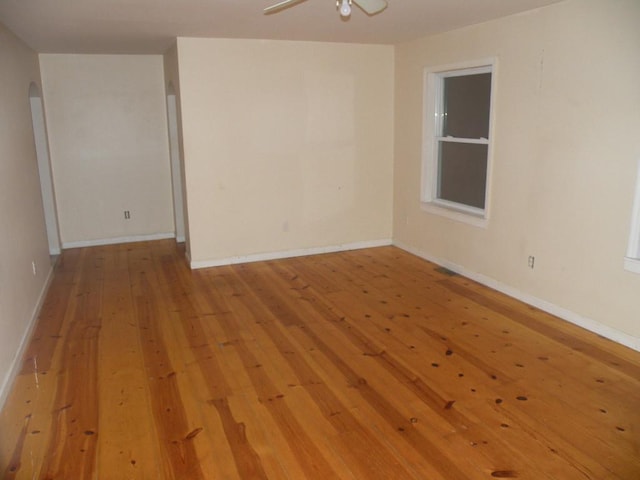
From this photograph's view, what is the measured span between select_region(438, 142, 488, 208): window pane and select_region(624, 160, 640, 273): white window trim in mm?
1632

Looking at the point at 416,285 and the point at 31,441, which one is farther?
the point at 416,285

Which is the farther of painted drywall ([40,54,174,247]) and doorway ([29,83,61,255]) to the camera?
painted drywall ([40,54,174,247])

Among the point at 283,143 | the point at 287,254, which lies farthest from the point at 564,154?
the point at 287,254

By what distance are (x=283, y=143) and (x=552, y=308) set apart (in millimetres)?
3150

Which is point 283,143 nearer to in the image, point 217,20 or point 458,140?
point 217,20

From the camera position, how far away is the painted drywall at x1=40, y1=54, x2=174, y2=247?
6207 mm

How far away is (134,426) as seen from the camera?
2.72 meters

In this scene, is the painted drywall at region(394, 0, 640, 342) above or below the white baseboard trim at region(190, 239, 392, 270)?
above

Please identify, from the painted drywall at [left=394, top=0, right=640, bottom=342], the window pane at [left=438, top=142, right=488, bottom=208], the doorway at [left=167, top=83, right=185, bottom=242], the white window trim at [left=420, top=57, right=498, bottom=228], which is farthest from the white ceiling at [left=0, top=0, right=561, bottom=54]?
the window pane at [left=438, top=142, right=488, bottom=208]

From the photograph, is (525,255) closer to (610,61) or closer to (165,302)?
(610,61)

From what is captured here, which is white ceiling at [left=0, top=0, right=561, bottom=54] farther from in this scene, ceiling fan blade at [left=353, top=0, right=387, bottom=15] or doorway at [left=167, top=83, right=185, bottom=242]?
doorway at [left=167, top=83, right=185, bottom=242]

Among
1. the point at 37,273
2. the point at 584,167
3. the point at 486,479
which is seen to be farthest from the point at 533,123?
the point at 37,273

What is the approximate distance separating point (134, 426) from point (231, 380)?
2.10ft

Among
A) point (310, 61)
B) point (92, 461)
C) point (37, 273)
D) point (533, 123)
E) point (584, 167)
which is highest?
point (310, 61)
